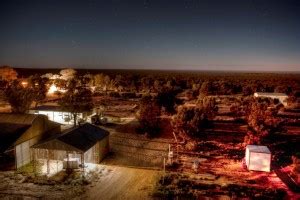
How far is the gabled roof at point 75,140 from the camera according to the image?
20234 millimetres

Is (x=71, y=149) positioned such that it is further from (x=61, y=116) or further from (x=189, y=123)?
(x=61, y=116)

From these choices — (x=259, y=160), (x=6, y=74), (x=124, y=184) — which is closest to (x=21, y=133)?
(x=124, y=184)

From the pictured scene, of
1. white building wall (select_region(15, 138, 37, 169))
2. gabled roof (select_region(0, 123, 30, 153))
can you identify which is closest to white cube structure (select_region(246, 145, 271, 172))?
white building wall (select_region(15, 138, 37, 169))

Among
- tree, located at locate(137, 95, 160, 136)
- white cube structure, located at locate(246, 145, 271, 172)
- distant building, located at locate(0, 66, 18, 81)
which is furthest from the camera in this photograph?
distant building, located at locate(0, 66, 18, 81)

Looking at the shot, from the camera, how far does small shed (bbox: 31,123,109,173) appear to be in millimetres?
20266

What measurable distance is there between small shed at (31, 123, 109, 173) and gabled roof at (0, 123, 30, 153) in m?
1.83

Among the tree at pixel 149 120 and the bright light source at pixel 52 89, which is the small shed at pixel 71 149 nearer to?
the tree at pixel 149 120

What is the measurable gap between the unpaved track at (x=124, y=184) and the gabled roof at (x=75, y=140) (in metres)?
2.48

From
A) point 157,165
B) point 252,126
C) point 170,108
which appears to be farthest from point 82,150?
point 170,108

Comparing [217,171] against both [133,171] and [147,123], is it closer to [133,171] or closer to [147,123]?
[133,171]

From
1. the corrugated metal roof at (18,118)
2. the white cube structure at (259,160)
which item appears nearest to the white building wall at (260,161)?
the white cube structure at (259,160)

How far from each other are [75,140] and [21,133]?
429 centimetres

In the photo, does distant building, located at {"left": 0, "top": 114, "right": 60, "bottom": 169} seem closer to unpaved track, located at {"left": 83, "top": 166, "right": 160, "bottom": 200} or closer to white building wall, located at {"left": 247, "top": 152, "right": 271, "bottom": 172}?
unpaved track, located at {"left": 83, "top": 166, "right": 160, "bottom": 200}

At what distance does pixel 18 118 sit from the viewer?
2386 centimetres
